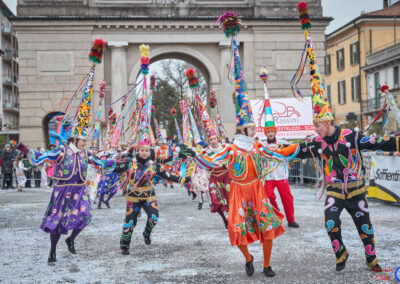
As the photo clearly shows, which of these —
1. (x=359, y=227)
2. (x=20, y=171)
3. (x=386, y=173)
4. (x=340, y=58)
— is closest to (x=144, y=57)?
(x=359, y=227)

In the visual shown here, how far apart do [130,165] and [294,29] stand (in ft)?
66.3

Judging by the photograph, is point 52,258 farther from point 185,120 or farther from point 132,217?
point 185,120

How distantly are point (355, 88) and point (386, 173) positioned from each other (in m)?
30.1

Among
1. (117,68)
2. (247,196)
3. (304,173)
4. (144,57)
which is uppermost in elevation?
(117,68)

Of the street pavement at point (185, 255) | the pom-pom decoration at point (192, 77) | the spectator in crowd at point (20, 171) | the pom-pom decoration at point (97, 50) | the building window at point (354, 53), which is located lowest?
the street pavement at point (185, 255)

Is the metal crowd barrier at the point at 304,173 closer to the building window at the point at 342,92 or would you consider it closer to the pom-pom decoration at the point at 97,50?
the pom-pom decoration at the point at 97,50

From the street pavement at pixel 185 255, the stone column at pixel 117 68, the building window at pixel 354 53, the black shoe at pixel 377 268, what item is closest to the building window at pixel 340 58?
the building window at pixel 354 53

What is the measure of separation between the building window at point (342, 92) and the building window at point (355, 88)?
1.80 meters

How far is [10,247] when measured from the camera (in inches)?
295

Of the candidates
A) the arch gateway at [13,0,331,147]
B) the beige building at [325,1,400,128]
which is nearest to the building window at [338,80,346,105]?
the beige building at [325,1,400,128]

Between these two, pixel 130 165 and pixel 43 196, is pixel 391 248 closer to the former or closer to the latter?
pixel 130 165

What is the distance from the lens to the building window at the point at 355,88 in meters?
39.2

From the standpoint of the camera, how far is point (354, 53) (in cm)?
4009

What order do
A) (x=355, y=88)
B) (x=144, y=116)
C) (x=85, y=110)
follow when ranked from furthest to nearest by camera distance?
(x=355, y=88) < (x=144, y=116) < (x=85, y=110)
